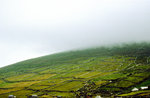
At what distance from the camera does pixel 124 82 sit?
106875 mm

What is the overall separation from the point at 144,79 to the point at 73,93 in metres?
46.2

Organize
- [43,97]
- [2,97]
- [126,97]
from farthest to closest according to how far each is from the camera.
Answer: [2,97], [43,97], [126,97]

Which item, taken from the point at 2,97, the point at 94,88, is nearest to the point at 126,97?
the point at 94,88

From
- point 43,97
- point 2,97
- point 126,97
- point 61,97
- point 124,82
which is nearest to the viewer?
point 126,97

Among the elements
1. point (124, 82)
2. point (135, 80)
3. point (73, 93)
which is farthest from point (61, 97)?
point (135, 80)

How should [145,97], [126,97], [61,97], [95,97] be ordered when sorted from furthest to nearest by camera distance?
[61,97], [95,97], [126,97], [145,97]

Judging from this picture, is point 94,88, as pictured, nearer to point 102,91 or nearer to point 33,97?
point 102,91

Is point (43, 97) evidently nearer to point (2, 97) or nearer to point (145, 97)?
point (2, 97)

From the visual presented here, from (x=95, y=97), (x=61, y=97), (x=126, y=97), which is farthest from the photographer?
(x=61, y=97)

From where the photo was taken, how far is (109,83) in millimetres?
110062

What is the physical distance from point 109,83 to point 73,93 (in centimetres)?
2536

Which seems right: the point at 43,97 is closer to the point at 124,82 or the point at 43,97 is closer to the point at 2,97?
the point at 2,97

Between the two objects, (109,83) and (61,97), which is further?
(109,83)

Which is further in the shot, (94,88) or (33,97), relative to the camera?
(94,88)
